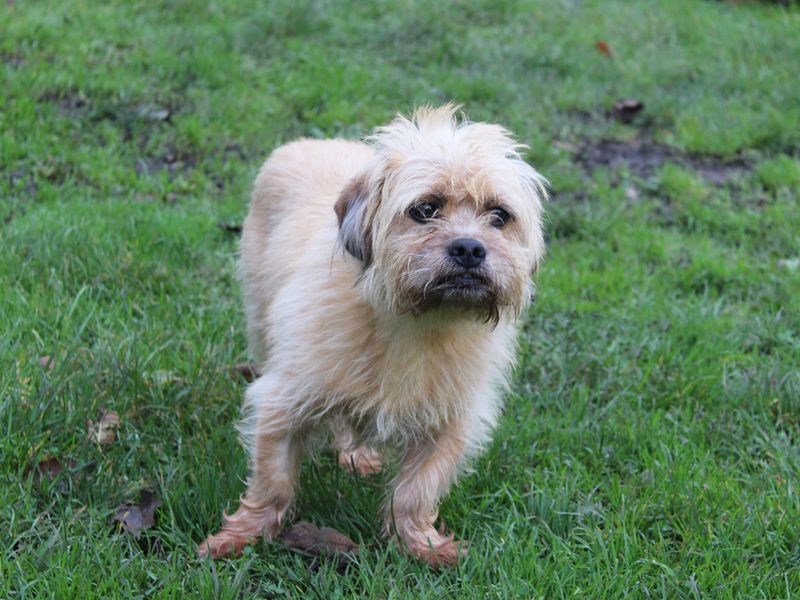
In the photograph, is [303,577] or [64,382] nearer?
[303,577]

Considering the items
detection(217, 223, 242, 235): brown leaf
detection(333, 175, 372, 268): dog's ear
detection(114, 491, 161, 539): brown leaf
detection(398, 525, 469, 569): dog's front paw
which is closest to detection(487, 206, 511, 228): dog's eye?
detection(333, 175, 372, 268): dog's ear

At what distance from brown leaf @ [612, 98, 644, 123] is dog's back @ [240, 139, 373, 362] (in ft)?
12.1

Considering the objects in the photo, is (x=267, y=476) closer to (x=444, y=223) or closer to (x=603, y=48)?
(x=444, y=223)

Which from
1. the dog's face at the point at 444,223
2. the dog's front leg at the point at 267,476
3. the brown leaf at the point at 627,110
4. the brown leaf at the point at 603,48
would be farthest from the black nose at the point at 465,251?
the brown leaf at the point at 603,48

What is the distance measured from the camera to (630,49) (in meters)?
9.23

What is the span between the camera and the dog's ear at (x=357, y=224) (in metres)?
3.58

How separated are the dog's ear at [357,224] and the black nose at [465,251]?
361mm

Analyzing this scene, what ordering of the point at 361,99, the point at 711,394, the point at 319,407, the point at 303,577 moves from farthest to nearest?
the point at 361,99 → the point at 711,394 → the point at 319,407 → the point at 303,577

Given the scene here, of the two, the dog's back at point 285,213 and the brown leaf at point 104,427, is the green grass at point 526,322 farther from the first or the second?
the dog's back at point 285,213

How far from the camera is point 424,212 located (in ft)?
11.6

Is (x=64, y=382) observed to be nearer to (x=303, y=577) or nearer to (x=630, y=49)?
(x=303, y=577)

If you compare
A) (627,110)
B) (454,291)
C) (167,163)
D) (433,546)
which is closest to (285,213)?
(454,291)

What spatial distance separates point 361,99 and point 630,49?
118 inches

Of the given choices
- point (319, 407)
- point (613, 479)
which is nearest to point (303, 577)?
point (319, 407)
